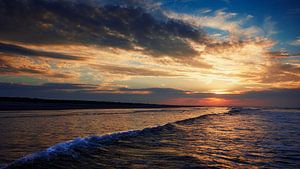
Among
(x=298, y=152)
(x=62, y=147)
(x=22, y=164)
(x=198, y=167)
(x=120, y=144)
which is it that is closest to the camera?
(x=22, y=164)

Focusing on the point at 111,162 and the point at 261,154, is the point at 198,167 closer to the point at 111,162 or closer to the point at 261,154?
the point at 111,162

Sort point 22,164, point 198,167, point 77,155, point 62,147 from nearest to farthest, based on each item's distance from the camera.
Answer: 1. point 22,164
2. point 198,167
3. point 77,155
4. point 62,147

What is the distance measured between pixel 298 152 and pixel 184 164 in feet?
21.2

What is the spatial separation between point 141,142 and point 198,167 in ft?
18.8

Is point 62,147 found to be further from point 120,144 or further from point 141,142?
point 141,142

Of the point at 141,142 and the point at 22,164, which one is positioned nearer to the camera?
the point at 22,164

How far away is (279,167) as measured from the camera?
31.4 ft

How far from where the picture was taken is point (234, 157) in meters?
Answer: 11.2

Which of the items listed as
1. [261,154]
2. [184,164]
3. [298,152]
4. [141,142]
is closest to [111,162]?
[184,164]

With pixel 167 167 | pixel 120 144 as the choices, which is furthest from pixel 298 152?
pixel 120 144

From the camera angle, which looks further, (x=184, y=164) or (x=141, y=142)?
(x=141, y=142)

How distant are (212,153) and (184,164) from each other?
288cm

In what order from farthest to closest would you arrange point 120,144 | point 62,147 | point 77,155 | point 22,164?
point 120,144, point 62,147, point 77,155, point 22,164

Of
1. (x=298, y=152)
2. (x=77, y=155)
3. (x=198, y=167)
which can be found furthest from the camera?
(x=298, y=152)
